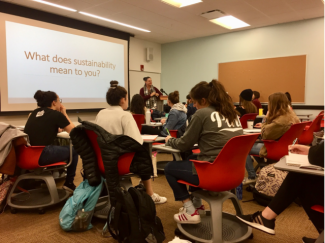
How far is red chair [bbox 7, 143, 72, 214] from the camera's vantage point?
8.08ft

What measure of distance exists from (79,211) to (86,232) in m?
0.19

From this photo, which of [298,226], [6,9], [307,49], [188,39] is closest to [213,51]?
[188,39]

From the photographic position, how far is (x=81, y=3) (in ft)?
16.9

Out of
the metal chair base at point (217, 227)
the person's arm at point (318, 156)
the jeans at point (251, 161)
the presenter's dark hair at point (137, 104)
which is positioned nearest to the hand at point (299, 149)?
the person's arm at point (318, 156)

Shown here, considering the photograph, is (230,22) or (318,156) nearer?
(318,156)

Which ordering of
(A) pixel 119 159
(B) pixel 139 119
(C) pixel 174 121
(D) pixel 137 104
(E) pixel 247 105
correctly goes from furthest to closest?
(E) pixel 247 105 → (D) pixel 137 104 → (B) pixel 139 119 → (C) pixel 174 121 → (A) pixel 119 159

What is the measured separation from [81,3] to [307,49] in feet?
16.8

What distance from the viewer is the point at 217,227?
5.92ft

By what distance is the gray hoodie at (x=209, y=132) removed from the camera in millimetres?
1832

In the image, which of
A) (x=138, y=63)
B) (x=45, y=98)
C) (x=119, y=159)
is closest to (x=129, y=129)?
(x=119, y=159)

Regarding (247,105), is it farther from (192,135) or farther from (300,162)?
(300,162)

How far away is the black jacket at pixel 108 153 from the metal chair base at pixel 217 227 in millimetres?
519

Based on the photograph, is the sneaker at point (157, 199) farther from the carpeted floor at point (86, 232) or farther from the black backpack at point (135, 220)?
the black backpack at point (135, 220)

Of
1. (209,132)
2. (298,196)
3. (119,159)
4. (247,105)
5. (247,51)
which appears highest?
(247,51)
